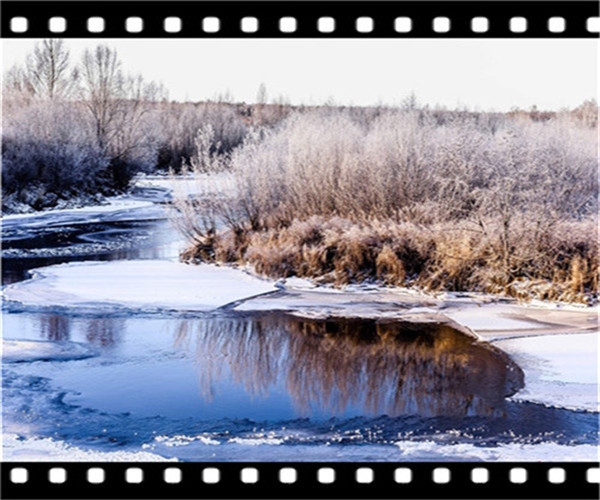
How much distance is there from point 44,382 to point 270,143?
10.3 m

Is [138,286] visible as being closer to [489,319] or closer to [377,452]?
[489,319]

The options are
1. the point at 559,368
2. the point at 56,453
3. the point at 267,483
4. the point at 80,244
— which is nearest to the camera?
the point at 267,483

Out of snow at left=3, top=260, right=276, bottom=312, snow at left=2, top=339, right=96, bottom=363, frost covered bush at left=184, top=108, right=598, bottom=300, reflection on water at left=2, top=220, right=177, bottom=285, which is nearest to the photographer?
snow at left=2, top=339, right=96, bottom=363

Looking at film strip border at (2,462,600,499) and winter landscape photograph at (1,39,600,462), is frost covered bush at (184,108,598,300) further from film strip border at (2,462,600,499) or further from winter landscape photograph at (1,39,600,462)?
film strip border at (2,462,600,499)

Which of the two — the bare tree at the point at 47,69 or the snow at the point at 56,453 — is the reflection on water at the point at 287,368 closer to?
the snow at the point at 56,453

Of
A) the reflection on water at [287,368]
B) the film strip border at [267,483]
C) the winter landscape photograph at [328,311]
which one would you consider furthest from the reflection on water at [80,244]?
the film strip border at [267,483]

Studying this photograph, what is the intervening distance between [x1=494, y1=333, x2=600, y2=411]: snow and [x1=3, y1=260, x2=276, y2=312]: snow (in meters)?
4.63

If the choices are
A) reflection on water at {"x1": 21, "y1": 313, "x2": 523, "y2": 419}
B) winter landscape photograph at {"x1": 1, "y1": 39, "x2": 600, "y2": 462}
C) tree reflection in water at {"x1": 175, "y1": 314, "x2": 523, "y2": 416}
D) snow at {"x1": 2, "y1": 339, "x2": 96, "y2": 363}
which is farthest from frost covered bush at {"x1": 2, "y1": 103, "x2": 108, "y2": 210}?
tree reflection in water at {"x1": 175, "y1": 314, "x2": 523, "y2": 416}

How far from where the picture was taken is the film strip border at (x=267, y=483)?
4.33 metres

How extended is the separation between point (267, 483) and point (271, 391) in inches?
134

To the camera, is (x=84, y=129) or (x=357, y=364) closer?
(x=357, y=364)

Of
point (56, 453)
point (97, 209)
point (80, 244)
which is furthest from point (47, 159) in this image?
point (56, 453)

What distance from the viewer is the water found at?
6418 millimetres

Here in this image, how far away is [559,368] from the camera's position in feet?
27.8
